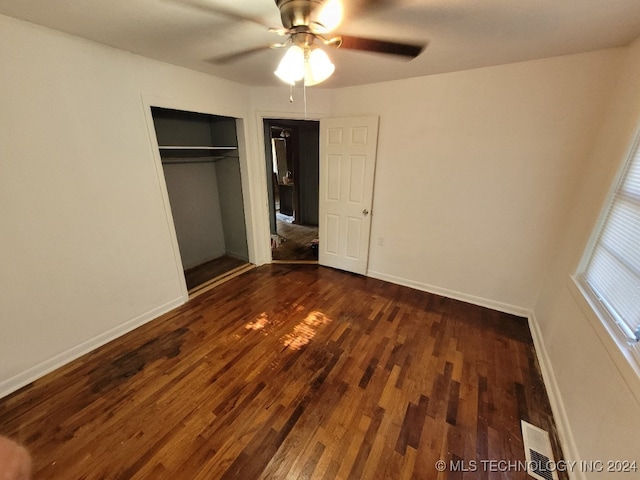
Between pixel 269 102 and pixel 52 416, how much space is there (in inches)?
130

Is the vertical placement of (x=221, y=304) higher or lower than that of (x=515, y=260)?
lower

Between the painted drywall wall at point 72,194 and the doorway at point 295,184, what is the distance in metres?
2.29

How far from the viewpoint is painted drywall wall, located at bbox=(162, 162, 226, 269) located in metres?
3.33

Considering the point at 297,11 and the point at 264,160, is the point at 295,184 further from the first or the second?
the point at 297,11

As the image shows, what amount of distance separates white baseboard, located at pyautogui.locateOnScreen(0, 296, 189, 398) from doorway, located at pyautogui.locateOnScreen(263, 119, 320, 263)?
6.98 feet

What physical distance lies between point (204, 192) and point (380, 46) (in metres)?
2.86

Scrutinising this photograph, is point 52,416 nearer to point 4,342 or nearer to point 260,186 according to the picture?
point 4,342

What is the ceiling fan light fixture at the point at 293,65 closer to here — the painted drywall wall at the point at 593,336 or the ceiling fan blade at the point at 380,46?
the ceiling fan blade at the point at 380,46

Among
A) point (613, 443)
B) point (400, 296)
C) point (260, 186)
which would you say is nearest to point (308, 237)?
point (260, 186)

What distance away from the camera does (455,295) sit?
9.47 feet

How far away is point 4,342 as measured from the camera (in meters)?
1.68

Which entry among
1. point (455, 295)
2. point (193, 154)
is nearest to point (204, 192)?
point (193, 154)

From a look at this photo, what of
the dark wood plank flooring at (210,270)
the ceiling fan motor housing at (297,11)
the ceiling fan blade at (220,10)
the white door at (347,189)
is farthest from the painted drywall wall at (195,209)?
the ceiling fan motor housing at (297,11)

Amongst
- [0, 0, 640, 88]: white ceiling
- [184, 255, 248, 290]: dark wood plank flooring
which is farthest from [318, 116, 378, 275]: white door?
[184, 255, 248, 290]: dark wood plank flooring
